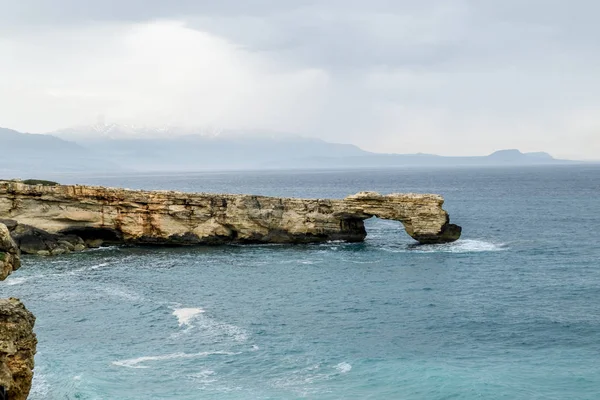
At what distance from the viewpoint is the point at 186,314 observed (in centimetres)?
4891

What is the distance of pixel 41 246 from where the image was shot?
71.9m

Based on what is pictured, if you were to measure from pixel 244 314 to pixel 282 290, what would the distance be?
7.73m

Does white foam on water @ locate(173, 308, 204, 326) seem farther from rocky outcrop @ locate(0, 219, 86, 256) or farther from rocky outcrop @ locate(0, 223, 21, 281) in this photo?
rocky outcrop @ locate(0, 219, 86, 256)

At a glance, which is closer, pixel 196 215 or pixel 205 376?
pixel 205 376

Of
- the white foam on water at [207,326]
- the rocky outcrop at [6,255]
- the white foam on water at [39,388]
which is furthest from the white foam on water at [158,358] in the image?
the rocky outcrop at [6,255]

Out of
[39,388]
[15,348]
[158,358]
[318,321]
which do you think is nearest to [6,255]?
[15,348]

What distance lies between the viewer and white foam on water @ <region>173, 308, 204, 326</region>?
46850 millimetres

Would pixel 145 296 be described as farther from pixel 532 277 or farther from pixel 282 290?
pixel 532 277

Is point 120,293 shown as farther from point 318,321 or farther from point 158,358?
point 318,321

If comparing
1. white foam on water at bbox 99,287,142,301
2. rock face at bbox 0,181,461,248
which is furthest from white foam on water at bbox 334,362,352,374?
rock face at bbox 0,181,461,248

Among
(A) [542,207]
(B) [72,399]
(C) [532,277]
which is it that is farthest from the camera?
(A) [542,207]

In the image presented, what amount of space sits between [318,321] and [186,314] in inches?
389

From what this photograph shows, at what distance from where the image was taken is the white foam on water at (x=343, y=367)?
37281mm


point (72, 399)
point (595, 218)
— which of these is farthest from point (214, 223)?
point (595, 218)
